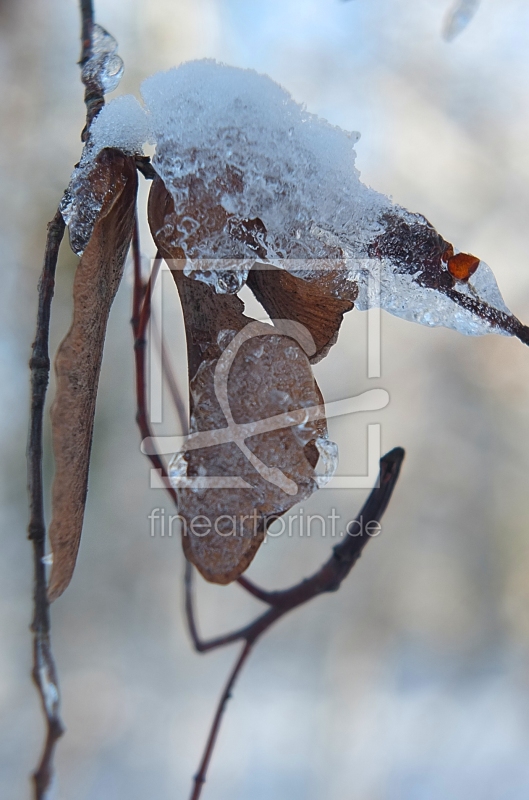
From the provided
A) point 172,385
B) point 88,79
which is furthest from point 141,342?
point 88,79

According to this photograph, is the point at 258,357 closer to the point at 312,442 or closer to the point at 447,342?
the point at 312,442

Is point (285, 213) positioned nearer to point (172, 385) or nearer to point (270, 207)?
point (270, 207)

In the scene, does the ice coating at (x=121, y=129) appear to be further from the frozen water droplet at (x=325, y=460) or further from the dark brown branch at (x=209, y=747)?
the dark brown branch at (x=209, y=747)

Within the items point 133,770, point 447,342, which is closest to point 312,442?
point 447,342

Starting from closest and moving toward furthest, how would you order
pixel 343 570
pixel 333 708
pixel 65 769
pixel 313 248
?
pixel 313 248, pixel 343 570, pixel 65 769, pixel 333 708

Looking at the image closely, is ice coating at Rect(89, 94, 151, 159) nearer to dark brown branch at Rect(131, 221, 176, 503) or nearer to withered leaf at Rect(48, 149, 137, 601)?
withered leaf at Rect(48, 149, 137, 601)

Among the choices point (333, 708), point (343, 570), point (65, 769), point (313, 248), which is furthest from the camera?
point (333, 708)
